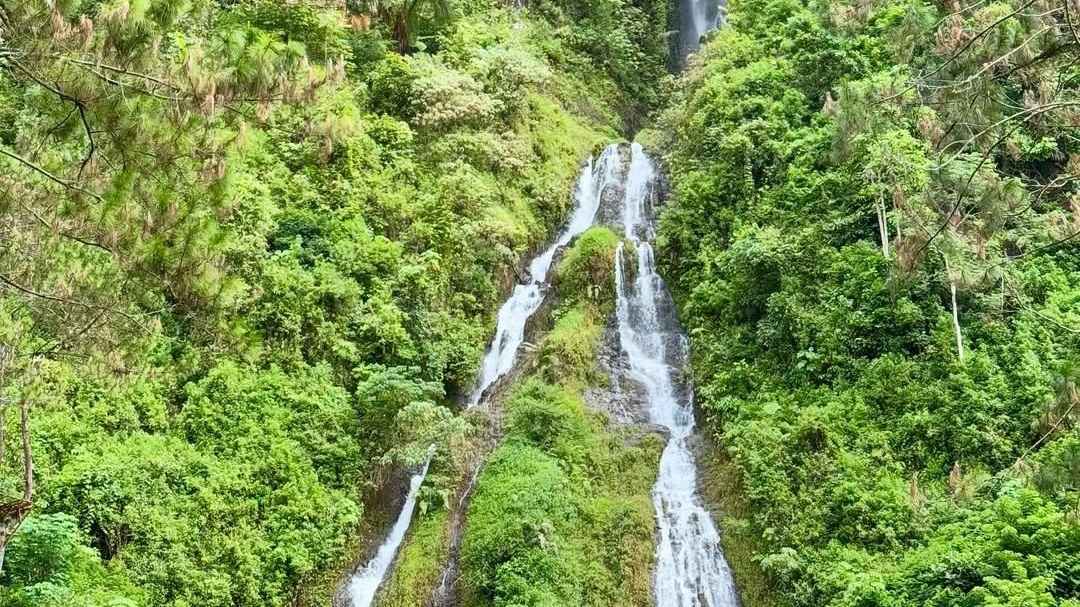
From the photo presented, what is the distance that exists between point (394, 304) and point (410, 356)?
1.18 m

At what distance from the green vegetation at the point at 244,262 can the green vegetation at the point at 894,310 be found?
5.07 meters

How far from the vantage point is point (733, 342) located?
1514 centimetres

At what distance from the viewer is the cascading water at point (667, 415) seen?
12.1 m

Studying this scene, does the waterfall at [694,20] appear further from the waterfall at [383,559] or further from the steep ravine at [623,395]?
the waterfall at [383,559]

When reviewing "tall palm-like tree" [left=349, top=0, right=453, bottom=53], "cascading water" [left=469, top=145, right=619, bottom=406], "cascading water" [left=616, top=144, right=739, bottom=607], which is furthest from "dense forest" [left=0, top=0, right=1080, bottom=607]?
"cascading water" [left=469, top=145, right=619, bottom=406]

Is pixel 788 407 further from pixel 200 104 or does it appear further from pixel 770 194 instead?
pixel 200 104

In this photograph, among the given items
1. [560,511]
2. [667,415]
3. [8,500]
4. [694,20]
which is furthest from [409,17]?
[694,20]

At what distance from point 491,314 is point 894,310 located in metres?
8.48

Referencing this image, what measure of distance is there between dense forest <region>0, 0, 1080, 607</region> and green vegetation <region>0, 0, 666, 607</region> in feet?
0.14

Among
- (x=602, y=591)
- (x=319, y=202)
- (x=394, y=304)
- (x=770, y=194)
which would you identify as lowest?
(x=602, y=591)

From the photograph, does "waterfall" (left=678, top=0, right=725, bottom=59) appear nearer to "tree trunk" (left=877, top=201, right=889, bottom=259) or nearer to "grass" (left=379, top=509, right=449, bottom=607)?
"tree trunk" (left=877, top=201, right=889, bottom=259)

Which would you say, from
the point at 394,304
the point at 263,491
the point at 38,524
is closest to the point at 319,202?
the point at 394,304

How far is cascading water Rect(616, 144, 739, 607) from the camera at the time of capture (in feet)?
39.6

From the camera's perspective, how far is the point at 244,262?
1382 cm
